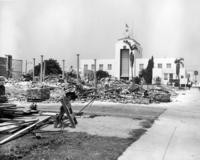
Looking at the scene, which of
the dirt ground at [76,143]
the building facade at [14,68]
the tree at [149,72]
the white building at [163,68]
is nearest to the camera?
the dirt ground at [76,143]

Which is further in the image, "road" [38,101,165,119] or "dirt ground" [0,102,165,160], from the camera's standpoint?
"road" [38,101,165,119]

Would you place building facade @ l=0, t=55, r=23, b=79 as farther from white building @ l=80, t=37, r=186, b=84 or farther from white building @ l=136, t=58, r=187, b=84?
white building @ l=80, t=37, r=186, b=84

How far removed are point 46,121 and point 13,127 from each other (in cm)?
217

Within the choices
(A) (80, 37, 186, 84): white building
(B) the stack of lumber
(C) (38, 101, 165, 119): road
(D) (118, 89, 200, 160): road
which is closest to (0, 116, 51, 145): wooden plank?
(D) (118, 89, 200, 160): road

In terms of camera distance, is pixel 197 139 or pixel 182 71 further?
pixel 182 71

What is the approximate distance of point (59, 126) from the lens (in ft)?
34.4

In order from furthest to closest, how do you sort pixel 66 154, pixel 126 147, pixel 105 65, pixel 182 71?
pixel 105 65 → pixel 182 71 → pixel 126 147 → pixel 66 154

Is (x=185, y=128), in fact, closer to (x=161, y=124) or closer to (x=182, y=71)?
(x=161, y=124)

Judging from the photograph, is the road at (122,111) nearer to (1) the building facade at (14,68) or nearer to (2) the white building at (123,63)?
(1) the building facade at (14,68)

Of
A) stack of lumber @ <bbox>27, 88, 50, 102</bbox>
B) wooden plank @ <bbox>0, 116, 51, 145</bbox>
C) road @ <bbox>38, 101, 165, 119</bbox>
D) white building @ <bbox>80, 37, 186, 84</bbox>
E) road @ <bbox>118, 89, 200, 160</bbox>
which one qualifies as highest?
white building @ <bbox>80, 37, 186, 84</bbox>

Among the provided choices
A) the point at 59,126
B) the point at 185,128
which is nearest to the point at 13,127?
the point at 59,126

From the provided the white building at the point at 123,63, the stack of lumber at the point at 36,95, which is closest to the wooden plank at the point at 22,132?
the stack of lumber at the point at 36,95

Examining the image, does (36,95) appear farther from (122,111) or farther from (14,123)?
(14,123)

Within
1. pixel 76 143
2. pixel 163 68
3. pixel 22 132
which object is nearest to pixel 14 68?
pixel 22 132
